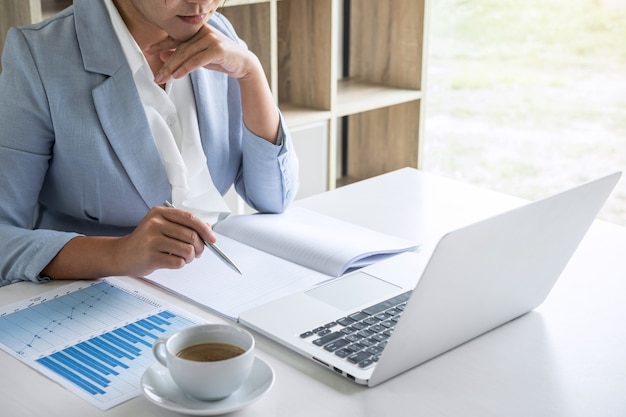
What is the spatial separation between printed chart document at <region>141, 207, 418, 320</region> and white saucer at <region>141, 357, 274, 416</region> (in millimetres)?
198

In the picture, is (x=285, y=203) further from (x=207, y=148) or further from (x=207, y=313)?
(x=207, y=313)

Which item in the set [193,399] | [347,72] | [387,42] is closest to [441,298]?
[193,399]

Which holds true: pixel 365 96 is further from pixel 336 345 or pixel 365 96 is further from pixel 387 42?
pixel 336 345

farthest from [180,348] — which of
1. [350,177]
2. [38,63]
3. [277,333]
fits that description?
[350,177]

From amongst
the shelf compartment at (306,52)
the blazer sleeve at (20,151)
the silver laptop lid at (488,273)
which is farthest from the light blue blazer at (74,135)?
the shelf compartment at (306,52)

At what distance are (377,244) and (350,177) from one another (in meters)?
2.11

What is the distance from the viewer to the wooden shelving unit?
2.76 metres

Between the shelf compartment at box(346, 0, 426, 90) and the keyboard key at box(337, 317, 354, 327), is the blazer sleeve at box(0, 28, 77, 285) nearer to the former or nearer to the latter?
the keyboard key at box(337, 317, 354, 327)

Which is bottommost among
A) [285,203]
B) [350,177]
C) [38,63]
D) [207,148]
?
[350,177]

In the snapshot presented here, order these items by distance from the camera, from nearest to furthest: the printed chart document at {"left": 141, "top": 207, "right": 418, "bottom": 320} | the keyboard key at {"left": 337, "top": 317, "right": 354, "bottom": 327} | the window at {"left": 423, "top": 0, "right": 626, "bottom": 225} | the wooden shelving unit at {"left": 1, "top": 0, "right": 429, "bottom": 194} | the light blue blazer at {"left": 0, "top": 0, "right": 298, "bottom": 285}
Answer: the keyboard key at {"left": 337, "top": 317, "right": 354, "bottom": 327}, the printed chart document at {"left": 141, "top": 207, "right": 418, "bottom": 320}, the light blue blazer at {"left": 0, "top": 0, "right": 298, "bottom": 285}, the wooden shelving unit at {"left": 1, "top": 0, "right": 429, "bottom": 194}, the window at {"left": 423, "top": 0, "right": 626, "bottom": 225}

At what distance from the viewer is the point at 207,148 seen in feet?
5.44

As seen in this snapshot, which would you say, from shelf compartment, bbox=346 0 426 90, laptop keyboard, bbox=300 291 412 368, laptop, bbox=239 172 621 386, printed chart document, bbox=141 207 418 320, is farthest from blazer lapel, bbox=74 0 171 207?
shelf compartment, bbox=346 0 426 90

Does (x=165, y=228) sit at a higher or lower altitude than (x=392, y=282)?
higher

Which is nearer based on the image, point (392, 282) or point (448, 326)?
point (448, 326)
